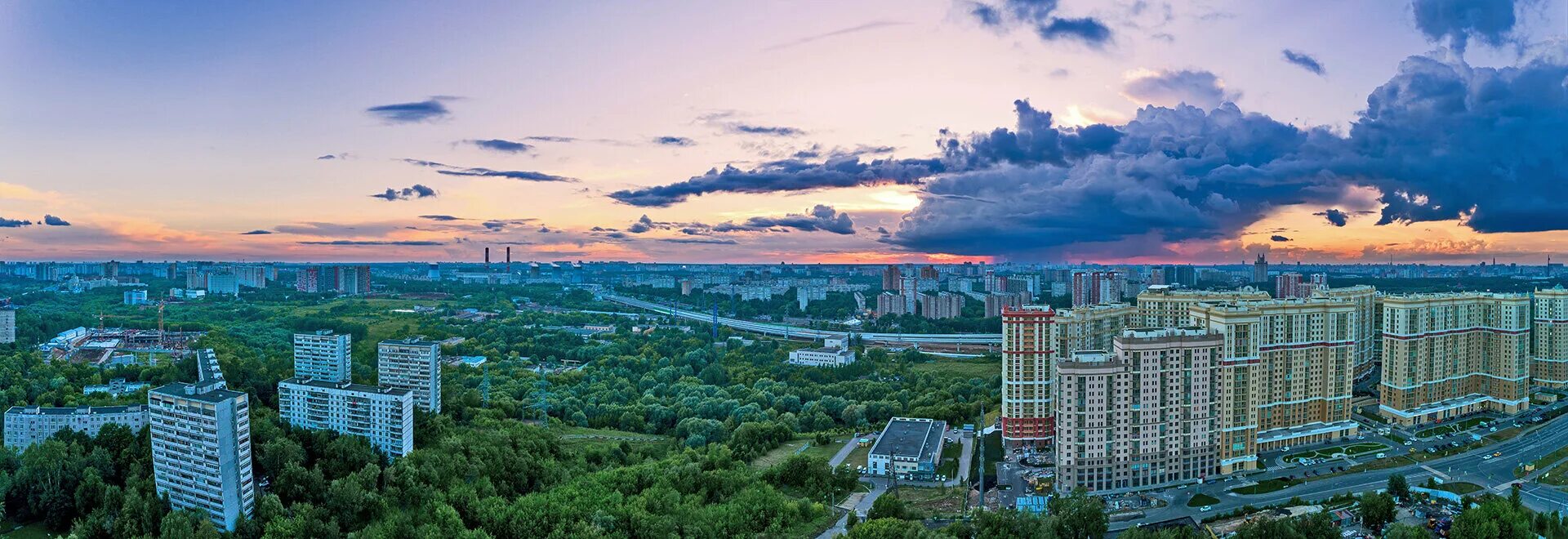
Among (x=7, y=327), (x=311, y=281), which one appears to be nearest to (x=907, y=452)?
(x=7, y=327)

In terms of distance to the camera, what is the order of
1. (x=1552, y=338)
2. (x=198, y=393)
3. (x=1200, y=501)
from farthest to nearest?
(x=1552, y=338)
(x=1200, y=501)
(x=198, y=393)

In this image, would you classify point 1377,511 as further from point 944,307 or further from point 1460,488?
point 944,307

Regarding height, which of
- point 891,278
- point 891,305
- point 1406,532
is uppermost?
point 891,278

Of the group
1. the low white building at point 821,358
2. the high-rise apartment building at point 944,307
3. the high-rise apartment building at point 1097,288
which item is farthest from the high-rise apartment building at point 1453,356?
the high-rise apartment building at point 944,307

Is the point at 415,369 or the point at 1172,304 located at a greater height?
the point at 1172,304

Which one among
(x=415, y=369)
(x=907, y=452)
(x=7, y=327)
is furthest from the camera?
(x=7, y=327)

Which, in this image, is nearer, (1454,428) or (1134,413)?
(1134,413)

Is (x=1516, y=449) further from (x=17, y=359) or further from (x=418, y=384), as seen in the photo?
(x=17, y=359)
